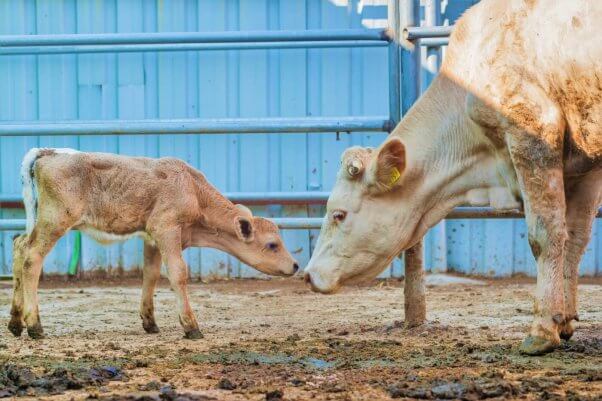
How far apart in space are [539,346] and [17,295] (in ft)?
10.3

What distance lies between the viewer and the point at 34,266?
607cm

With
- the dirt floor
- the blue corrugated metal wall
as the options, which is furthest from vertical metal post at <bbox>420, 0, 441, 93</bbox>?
the dirt floor

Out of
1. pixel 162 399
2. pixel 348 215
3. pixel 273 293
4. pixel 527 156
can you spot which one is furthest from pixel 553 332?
pixel 273 293

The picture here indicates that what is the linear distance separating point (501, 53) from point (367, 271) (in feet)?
4.71

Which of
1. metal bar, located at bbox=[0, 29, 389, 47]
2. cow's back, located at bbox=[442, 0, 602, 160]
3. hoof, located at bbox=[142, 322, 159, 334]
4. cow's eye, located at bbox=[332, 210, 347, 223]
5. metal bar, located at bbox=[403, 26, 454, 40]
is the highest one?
metal bar, located at bbox=[0, 29, 389, 47]

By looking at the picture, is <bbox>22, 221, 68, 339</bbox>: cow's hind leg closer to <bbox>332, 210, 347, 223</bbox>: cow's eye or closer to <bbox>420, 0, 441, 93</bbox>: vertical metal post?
<bbox>332, 210, 347, 223</bbox>: cow's eye

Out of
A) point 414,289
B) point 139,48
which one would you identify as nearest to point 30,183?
point 414,289

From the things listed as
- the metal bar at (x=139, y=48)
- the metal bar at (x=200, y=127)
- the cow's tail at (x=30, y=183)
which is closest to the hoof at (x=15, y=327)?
the cow's tail at (x=30, y=183)

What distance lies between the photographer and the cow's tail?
6.20 m

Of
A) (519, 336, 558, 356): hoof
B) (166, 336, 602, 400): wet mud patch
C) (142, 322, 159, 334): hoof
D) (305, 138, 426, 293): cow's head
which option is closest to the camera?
(166, 336, 602, 400): wet mud patch

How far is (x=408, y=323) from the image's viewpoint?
608 cm

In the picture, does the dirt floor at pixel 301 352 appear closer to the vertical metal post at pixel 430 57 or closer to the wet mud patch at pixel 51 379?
the wet mud patch at pixel 51 379

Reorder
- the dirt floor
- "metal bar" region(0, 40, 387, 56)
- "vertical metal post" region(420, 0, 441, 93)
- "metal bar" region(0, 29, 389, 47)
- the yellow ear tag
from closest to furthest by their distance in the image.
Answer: the dirt floor < the yellow ear tag < "metal bar" region(0, 29, 389, 47) < "metal bar" region(0, 40, 387, 56) < "vertical metal post" region(420, 0, 441, 93)

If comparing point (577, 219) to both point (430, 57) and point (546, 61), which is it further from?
point (430, 57)
